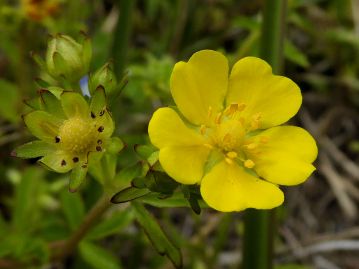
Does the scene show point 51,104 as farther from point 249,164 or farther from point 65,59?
point 249,164

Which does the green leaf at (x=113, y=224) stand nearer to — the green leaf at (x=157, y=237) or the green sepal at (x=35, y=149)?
the green leaf at (x=157, y=237)

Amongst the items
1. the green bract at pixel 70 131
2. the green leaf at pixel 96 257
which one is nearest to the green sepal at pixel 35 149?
the green bract at pixel 70 131

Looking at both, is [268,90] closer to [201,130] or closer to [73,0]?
[201,130]

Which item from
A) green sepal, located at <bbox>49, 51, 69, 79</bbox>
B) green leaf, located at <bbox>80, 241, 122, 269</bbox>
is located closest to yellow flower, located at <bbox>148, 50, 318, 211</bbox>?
green sepal, located at <bbox>49, 51, 69, 79</bbox>

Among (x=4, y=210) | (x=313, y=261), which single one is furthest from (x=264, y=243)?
(x=4, y=210)

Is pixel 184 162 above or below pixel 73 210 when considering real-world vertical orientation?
above

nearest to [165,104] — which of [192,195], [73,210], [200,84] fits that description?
[73,210]

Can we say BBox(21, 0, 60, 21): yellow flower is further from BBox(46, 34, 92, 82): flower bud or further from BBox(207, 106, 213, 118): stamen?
BBox(207, 106, 213, 118): stamen
